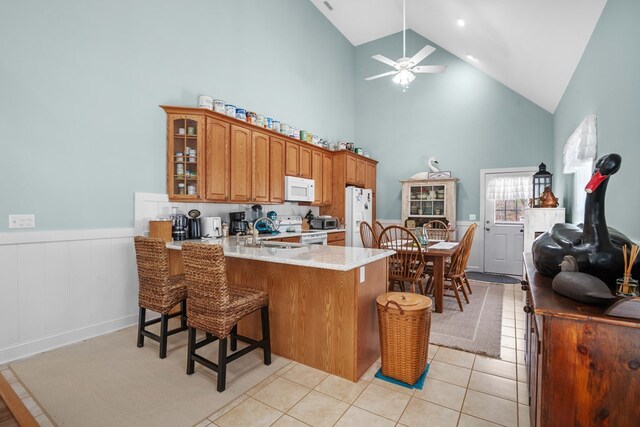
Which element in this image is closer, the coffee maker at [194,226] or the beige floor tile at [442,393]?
the beige floor tile at [442,393]

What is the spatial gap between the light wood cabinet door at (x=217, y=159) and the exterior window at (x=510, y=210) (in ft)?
16.3

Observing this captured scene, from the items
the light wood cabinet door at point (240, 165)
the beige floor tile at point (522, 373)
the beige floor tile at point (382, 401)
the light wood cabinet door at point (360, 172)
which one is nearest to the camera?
the beige floor tile at point (382, 401)

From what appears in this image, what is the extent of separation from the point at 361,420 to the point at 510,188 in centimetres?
540

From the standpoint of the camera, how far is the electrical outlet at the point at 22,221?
2.36 metres

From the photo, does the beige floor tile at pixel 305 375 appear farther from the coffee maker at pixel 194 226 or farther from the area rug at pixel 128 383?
the coffee maker at pixel 194 226

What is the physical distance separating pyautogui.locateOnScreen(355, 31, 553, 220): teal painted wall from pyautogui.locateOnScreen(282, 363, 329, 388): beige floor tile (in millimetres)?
4858

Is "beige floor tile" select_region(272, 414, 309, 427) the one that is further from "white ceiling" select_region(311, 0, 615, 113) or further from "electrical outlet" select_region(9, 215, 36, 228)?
"white ceiling" select_region(311, 0, 615, 113)

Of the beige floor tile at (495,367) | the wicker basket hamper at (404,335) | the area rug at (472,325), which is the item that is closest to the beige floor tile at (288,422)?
the wicker basket hamper at (404,335)

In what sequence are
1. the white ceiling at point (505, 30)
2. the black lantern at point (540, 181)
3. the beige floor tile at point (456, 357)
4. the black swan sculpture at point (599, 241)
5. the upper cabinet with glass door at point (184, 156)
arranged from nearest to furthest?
the black swan sculpture at point (599, 241), the beige floor tile at point (456, 357), the white ceiling at point (505, 30), the upper cabinet with glass door at point (184, 156), the black lantern at point (540, 181)

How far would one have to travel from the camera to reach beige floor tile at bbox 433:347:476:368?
2326 millimetres

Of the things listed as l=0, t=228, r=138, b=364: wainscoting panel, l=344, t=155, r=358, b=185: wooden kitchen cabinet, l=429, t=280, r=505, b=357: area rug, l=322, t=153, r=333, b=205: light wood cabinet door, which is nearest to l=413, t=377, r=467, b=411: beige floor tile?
l=429, t=280, r=505, b=357: area rug

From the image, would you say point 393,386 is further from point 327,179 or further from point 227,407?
point 327,179

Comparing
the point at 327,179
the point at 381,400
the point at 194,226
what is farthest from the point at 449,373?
the point at 327,179

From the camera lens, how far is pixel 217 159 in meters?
3.60
